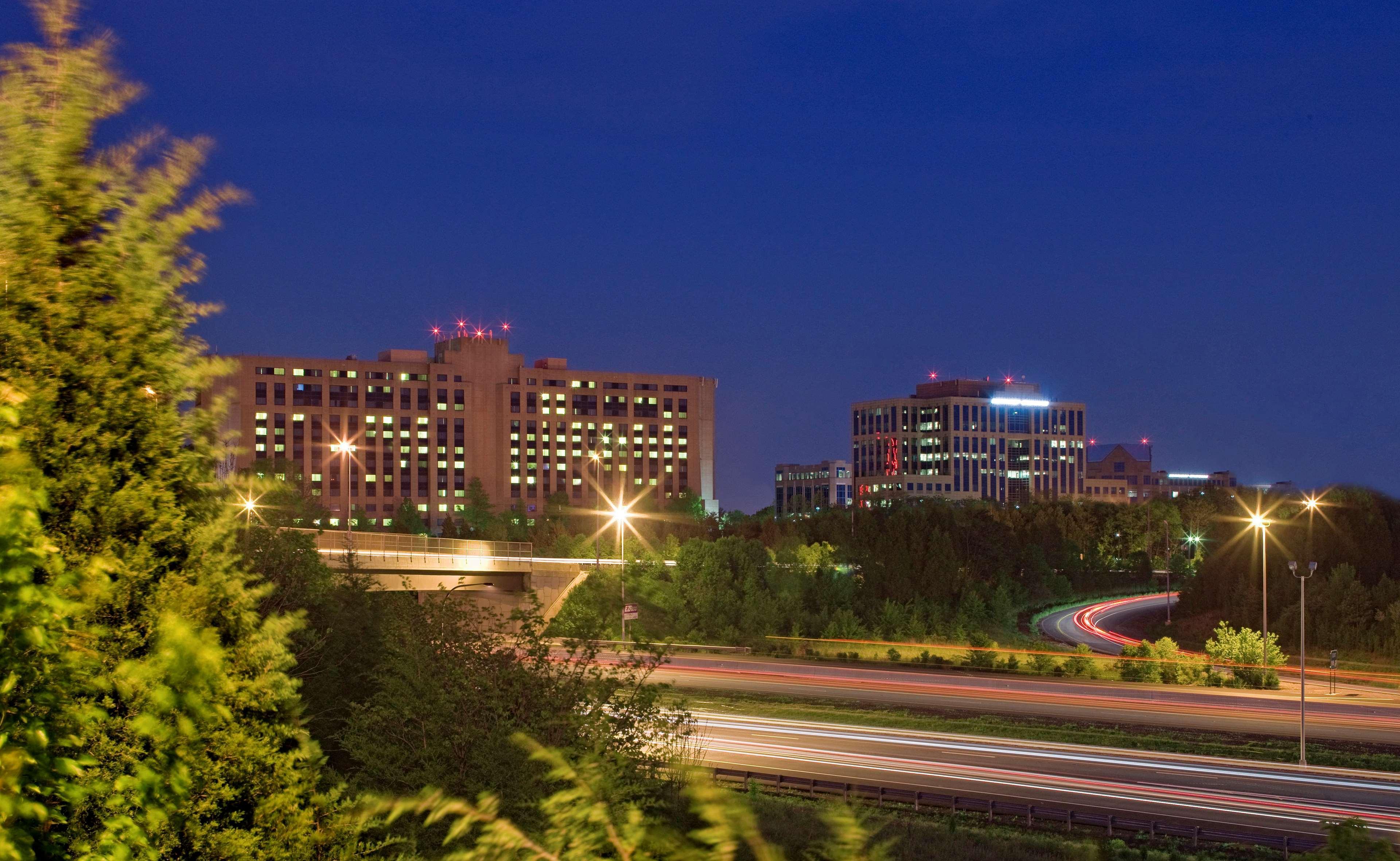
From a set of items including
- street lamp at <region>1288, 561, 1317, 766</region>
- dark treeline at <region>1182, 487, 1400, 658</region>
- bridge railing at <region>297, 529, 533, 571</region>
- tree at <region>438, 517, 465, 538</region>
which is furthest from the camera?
tree at <region>438, 517, 465, 538</region>

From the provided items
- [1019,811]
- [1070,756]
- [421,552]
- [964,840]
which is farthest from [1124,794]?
[421,552]

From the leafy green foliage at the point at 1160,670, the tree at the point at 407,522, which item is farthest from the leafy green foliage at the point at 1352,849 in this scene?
the tree at the point at 407,522

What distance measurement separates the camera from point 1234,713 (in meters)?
37.3

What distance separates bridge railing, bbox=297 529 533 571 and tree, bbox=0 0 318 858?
97.7 ft

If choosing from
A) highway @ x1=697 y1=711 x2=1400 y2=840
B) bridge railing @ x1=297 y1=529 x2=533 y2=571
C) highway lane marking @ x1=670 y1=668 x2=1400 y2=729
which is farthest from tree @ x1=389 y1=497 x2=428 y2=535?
highway @ x1=697 y1=711 x2=1400 y2=840

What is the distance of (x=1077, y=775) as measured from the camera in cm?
2900

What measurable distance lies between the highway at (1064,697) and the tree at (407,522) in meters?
82.2

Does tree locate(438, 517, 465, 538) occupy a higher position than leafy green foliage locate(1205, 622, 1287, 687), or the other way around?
tree locate(438, 517, 465, 538)

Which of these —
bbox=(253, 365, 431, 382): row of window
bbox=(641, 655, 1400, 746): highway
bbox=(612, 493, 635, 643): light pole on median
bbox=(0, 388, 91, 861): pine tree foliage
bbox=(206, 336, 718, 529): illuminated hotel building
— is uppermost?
bbox=(253, 365, 431, 382): row of window

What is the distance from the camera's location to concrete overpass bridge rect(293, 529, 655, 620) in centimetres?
4097

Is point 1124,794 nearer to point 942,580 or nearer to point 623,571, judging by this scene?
point 623,571

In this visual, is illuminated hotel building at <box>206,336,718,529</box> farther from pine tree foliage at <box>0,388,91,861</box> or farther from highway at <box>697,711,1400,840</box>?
pine tree foliage at <box>0,388,91,861</box>

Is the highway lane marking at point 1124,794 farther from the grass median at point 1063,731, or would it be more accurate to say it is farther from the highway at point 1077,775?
the grass median at point 1063,731

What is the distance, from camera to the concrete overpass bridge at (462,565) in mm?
40969
